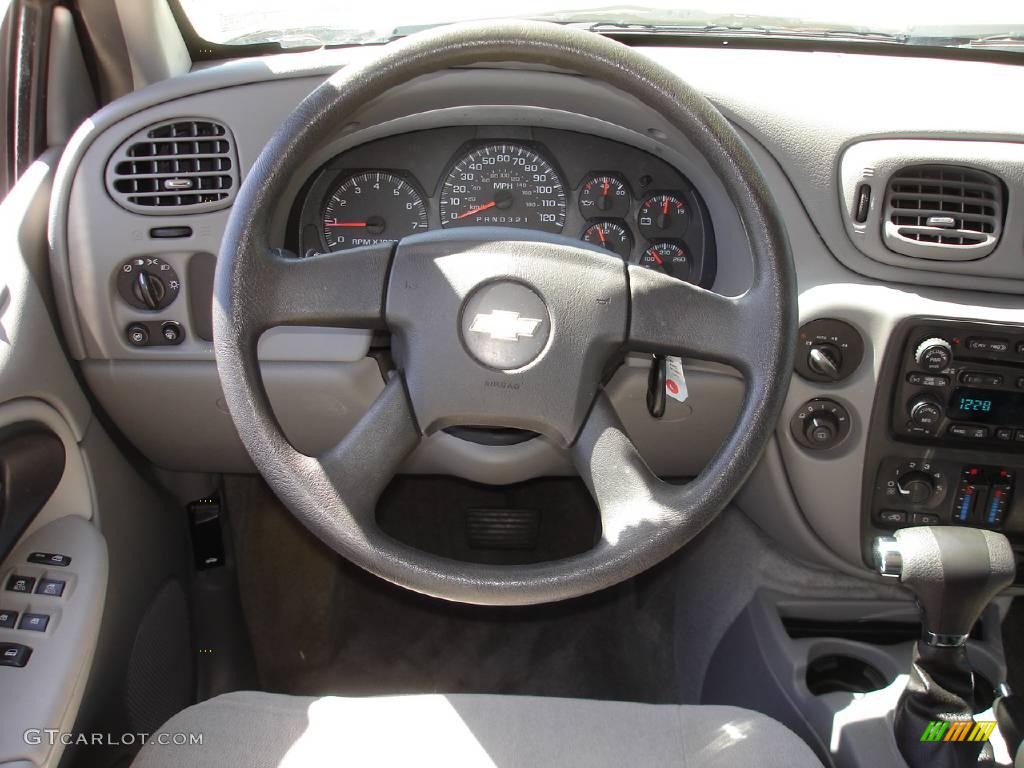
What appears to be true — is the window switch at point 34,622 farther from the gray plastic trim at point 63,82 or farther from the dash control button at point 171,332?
the gray plastic trim at point 63,82

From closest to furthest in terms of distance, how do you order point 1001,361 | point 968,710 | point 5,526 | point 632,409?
point 968,710, point 5,526, point 1001,361, point 632,409

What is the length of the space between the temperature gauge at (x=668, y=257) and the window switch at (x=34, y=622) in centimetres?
107

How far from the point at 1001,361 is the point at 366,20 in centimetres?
121

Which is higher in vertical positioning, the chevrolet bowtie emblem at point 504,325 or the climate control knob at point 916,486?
the chevrolet bowtie emblem at point 504,325

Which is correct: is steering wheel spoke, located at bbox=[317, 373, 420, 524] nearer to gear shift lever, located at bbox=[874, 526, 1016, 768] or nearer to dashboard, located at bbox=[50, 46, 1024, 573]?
dashboard, located at bbox=[50, 46, 1024, 573]

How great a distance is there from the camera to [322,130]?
1.08 m

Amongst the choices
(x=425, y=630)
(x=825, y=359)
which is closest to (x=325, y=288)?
(x=825, y=359)

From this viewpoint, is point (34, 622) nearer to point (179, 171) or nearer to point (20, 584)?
point (20, 584)

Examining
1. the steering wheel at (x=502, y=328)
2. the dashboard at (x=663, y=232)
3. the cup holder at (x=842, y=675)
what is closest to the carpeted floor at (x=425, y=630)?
the cup holder at (x=842, y=675)

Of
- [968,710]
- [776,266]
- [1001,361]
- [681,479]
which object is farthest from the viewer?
[681,479]

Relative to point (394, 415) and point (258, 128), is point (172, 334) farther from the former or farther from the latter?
point (394, 415)

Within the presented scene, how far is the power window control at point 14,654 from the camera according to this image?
48.0 inches

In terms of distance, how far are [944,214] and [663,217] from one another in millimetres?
437

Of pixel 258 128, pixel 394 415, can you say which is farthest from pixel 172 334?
pixel 394 415
